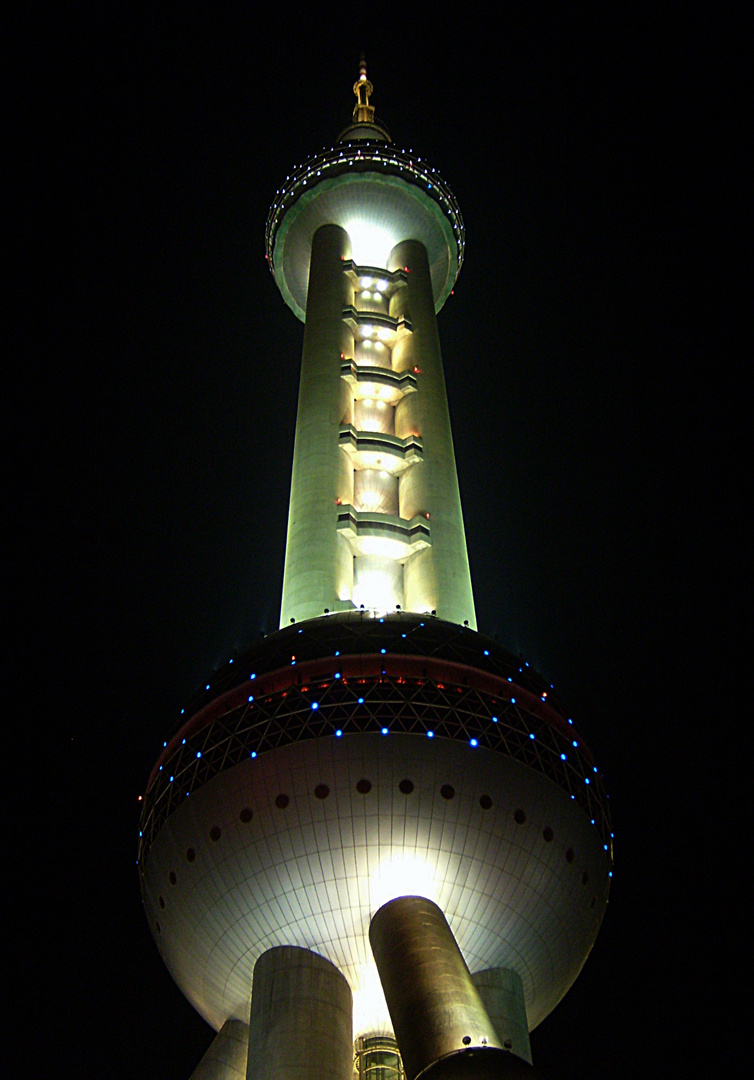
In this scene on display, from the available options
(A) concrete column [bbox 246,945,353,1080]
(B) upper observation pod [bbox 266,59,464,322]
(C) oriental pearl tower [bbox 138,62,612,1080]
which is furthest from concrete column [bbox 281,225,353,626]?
(A) concrete column [bbox 246,945,353,1080]

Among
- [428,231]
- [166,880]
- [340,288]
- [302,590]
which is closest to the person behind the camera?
[166,880]

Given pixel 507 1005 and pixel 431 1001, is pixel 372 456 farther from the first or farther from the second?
pixel 431 1001

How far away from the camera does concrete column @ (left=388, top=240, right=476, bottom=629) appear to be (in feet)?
151

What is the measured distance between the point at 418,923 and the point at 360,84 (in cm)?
7082

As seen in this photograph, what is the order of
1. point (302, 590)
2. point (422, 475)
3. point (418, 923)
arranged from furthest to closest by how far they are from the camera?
point (422, 475), point (302, 590), point (418, 923)

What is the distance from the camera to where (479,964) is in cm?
3381

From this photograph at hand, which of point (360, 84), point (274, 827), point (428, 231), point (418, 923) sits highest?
point (360, 84)

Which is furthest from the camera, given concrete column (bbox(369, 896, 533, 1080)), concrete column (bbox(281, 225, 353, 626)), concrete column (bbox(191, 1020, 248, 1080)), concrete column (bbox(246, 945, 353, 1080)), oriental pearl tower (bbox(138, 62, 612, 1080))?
concrete column (bbox(281, 225, 353, 626))

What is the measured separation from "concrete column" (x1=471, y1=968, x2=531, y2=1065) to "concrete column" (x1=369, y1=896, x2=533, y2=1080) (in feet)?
12.2

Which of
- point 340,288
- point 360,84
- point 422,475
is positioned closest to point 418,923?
point 422,475

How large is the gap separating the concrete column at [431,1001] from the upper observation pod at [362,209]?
44129mm

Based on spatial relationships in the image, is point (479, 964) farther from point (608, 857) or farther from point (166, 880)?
point (166, 880)

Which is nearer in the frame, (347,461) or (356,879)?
(356,879)

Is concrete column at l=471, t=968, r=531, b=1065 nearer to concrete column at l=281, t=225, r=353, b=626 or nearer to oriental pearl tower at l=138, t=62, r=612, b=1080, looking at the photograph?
oriental pearl tower at l=138, t=62, r=612, b=1080
